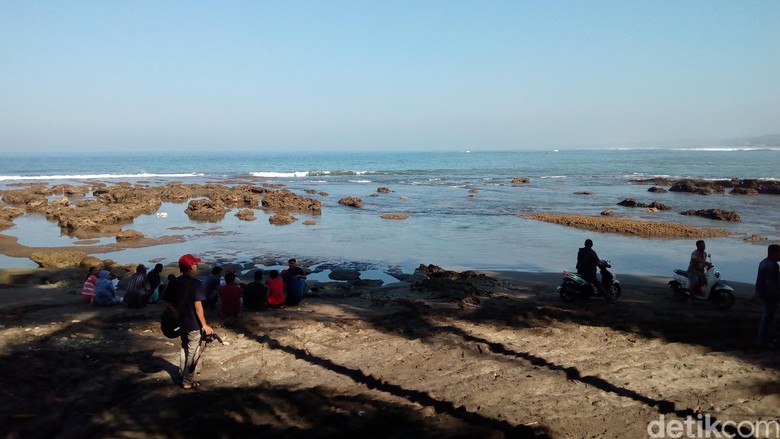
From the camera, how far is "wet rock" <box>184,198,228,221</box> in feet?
85.1

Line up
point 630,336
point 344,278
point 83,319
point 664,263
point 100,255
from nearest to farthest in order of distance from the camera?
point 630,336, point 83,319, point 344,278, point 664,263, point 100,255

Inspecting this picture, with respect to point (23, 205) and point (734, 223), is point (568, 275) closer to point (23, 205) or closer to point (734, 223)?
point (734, 223)

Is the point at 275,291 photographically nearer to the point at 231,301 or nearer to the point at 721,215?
the point at 231,301

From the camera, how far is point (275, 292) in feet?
32.3

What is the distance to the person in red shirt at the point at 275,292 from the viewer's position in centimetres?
980

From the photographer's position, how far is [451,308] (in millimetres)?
9750

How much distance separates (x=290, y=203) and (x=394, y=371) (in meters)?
25.0

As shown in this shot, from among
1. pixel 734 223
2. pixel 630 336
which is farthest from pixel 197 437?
pixel 734 223

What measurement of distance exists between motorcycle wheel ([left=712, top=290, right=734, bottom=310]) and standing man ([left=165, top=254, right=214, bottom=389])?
28.7 ft

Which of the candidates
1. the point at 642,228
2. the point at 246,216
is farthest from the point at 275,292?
the point at 246,216

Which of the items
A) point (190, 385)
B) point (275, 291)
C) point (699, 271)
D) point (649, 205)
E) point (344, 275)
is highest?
point (699, 271)

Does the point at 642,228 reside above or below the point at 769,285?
below

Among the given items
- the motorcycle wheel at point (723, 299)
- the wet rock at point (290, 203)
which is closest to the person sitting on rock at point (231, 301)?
the motorcycle wheel at point (723, 299)

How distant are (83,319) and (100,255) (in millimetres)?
8920
